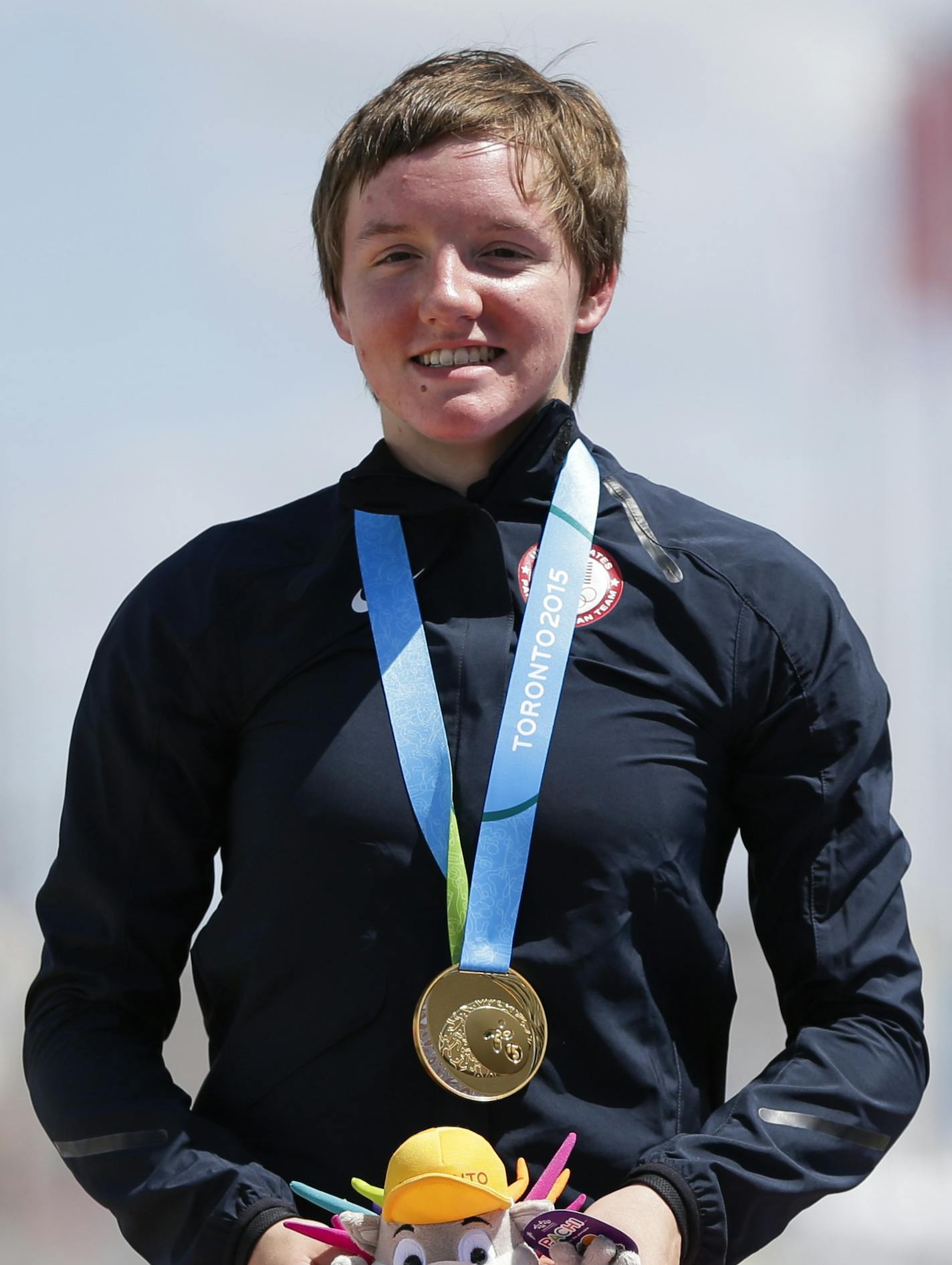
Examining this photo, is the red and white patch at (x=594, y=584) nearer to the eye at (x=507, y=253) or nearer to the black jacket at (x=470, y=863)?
the black jacket at (x=470, y=863)

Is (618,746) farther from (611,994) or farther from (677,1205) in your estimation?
(677,1205)

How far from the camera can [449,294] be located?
151cm

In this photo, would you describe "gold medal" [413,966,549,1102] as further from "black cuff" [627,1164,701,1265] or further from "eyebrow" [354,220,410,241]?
"eyebrow" [354,220,410,241]

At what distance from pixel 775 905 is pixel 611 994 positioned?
192 millimetres

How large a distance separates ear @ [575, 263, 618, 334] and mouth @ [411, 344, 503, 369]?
0.15 m

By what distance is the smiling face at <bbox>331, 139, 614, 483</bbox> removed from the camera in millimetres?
1539

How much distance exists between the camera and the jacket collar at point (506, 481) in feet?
5.17

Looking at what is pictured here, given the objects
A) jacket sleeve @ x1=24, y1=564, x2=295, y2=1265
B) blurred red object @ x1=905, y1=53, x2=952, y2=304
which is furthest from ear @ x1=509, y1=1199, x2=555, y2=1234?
blurred red object @ x1=905, y1=53, x2=952, y2=304

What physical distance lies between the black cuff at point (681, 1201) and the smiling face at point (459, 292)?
24.9 inches

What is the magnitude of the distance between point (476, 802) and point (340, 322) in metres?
0.52

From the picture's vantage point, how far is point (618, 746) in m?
1.47

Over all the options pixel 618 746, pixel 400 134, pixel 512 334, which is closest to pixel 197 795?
pixel 618 746

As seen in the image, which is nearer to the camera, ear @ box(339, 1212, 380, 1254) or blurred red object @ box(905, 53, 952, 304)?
ear @ box(339, 1212, 380, 1254)

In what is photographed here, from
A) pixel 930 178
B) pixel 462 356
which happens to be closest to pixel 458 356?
pixel 462 356
